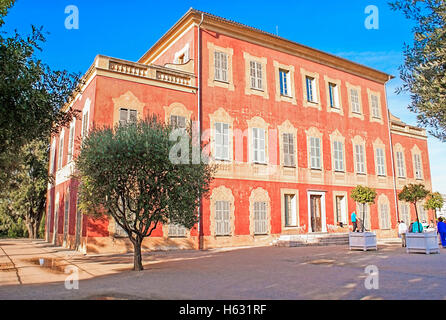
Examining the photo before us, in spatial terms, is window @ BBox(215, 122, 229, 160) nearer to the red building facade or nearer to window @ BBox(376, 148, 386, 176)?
the red building facade

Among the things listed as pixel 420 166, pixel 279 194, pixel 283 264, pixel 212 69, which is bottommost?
pixel 283 264

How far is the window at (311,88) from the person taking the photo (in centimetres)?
2200

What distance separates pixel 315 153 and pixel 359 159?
156 inches

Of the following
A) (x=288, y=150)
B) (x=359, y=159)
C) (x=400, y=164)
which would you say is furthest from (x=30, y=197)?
(x=400, y=164)

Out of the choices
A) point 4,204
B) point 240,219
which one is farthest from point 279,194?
point 4,204

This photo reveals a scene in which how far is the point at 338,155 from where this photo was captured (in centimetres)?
2220

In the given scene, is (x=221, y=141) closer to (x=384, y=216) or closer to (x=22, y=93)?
(x=22, y=93)

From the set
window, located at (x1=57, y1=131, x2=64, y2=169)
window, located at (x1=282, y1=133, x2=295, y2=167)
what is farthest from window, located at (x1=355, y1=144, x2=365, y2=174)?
window, located at (x1=57, y1=131, x2=64, y2=169)

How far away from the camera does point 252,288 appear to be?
22.2 ft

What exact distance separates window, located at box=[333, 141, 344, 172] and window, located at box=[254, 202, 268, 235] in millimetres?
6081

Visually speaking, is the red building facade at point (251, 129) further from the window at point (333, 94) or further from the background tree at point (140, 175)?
the background tree at point (140, 175)

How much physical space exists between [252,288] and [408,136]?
2429 centimetres

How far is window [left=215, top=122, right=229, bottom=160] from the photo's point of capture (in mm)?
17453

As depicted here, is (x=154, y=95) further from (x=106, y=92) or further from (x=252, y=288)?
(x=252, y=288)
